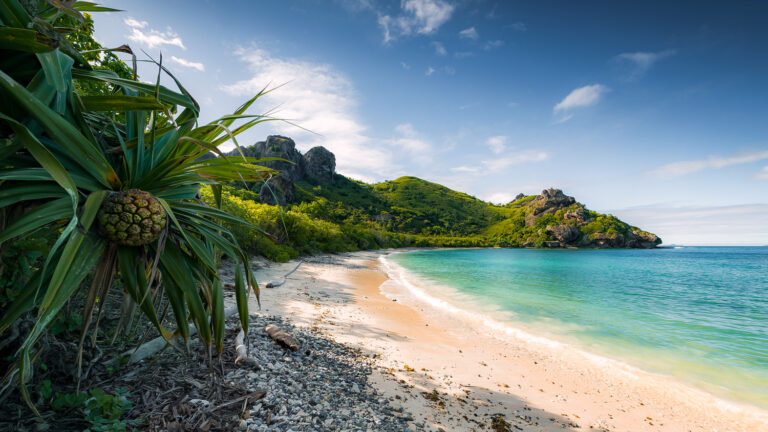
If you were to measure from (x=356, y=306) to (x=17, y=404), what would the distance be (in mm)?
7407

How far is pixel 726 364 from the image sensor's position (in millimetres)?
7523

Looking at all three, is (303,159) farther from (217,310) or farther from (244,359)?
(217,310)

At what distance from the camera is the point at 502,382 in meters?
5.09

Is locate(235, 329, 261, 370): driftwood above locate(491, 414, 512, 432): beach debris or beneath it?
above

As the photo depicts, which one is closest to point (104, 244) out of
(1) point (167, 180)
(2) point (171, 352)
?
(1) point (167, 180)

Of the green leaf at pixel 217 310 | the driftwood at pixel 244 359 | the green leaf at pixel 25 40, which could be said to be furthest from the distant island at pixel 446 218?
the green leaf at pixel 25 40

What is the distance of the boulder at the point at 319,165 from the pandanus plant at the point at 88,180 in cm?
10776

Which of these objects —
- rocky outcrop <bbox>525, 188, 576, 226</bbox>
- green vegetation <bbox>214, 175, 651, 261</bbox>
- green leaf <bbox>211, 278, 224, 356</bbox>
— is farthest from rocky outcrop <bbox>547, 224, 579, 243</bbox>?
green leaf <bbox>211, 278, 224, 356</bbox>

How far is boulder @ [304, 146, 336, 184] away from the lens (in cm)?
10819

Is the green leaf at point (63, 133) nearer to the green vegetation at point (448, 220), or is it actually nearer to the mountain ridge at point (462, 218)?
the green vegetation at point (448, 220)

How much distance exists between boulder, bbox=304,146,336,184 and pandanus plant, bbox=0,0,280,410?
107764mm

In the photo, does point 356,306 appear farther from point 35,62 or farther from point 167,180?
point 35,62

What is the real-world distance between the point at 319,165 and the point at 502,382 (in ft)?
365

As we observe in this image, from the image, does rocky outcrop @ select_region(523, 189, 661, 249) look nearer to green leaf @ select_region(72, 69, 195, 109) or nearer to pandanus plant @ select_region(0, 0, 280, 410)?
pandanus plant @ select_region(0, 0, 280, 410)
